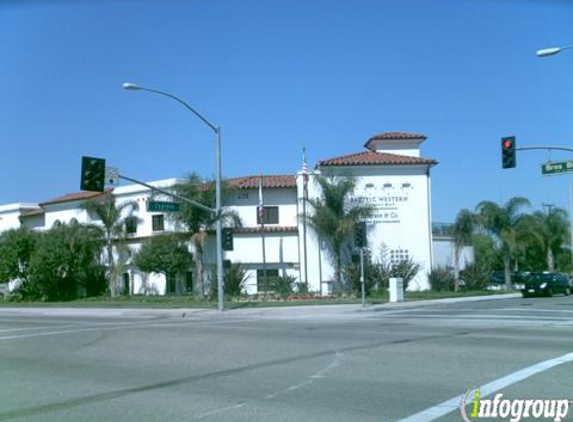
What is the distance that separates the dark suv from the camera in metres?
38.5

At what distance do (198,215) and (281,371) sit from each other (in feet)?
92.8

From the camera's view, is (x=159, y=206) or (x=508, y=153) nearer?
(x=508, y=153)

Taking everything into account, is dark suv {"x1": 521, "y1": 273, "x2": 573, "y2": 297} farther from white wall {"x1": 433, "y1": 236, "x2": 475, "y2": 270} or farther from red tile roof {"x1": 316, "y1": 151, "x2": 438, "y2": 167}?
red tile roof {"x1": 316, "y1": 151, "x2": 438, "y2": 167}

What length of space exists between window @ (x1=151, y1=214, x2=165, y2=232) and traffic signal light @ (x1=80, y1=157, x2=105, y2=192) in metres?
20.8

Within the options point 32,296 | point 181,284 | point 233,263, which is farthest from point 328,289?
point 32,296

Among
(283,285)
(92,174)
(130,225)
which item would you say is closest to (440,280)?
(283,285)

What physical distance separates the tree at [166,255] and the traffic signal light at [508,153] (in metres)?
21.8

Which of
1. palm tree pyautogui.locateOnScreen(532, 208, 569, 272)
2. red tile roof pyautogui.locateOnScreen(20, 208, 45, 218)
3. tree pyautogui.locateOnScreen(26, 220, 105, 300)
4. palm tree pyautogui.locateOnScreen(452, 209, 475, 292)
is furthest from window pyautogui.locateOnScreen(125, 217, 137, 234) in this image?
palm tree pyautogui.locateOnScreen(532, 208, 569, 272)

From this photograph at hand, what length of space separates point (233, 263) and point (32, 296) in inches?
696

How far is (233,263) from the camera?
4141 cm

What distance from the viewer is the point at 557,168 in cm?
2688

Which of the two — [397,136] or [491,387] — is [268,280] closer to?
[397,136]

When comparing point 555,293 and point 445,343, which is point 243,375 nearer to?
point 445,343

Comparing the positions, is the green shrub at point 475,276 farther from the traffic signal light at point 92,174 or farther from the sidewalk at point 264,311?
the traffic signal light at point 92,174
